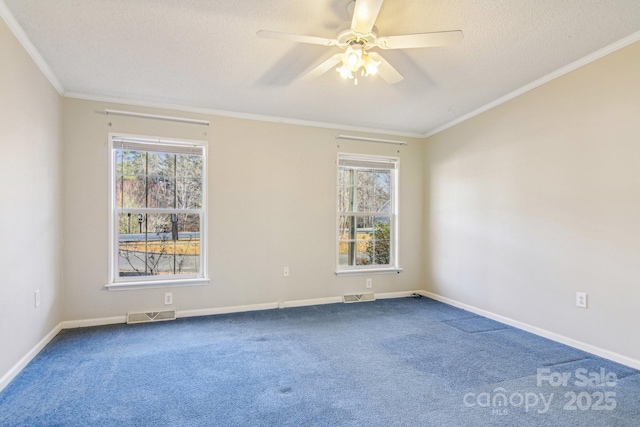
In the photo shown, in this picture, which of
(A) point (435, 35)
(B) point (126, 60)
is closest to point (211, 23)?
(B) point (126, 60)

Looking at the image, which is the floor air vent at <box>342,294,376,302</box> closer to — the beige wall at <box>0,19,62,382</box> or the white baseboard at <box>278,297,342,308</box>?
the white baseboard at <box>278,297,342,308</box>

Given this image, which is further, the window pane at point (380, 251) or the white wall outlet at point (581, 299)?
the window pane at point (380, 251)

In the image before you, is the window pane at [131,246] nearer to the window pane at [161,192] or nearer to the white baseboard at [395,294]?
the window pane at [161,192]

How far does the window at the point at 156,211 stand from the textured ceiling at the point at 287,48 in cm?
58

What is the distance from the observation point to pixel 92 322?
10.8 feet

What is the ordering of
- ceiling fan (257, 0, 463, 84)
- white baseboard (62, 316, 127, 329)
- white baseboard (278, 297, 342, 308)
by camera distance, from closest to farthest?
ceiling fan (257, 0, 463, 84)
white baseboard (62, 316, 127, 329)
white baseboard (278, 297, 342, 308)

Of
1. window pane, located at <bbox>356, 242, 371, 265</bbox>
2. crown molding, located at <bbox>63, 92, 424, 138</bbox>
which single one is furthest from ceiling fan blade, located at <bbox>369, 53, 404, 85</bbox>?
window pane, located at <bbox>356, 242, 371, 265</bbox>

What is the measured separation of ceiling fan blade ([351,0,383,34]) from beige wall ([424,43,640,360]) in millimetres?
2128

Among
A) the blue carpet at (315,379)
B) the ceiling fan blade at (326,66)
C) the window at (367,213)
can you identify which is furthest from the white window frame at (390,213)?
the ceiling fan blade at (326,66)

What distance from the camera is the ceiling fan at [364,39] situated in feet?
5.69

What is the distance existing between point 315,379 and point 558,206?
2.61m

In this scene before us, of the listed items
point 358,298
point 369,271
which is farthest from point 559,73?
point 358,298

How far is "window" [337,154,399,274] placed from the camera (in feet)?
14.5

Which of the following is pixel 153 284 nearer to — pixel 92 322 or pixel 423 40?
pixel 92 322
